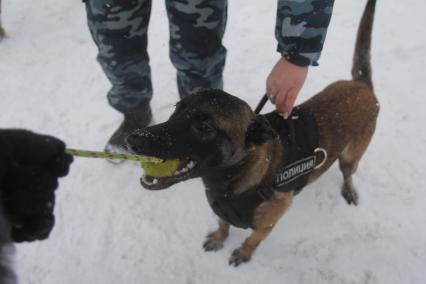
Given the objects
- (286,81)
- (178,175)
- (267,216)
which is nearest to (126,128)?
(178,175)

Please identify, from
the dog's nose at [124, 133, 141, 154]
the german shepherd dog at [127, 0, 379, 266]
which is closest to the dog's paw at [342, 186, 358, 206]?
the german shepherd dog at [127, 0, 379, 266]

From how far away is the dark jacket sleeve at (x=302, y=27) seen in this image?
2.03 meters

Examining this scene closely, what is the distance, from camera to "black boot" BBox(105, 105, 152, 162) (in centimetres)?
355

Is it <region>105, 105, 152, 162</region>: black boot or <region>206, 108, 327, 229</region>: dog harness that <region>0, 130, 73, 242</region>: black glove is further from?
<region>105, 105, 152, 162</region>: black boot

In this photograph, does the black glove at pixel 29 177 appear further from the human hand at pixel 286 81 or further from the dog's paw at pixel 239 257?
the dog's paw at pixel 239 257

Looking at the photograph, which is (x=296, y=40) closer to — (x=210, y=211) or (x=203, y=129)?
(x=203, y=129)

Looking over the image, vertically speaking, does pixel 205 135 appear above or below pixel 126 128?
above

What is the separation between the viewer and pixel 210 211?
10.9 ft

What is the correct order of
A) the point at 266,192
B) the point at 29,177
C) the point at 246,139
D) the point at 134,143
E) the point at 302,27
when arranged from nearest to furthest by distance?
the point at 29,177 < the point at 134,143 < the point at 302,27 < the point at 246,139 < the point at 266,192

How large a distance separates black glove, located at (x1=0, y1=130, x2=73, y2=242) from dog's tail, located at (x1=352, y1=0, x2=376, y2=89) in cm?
244

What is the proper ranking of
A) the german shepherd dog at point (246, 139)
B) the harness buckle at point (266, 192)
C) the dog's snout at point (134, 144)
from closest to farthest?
the dog's snout at point (134, 144) < the german shepherd dog at point (246, 139) < the harness buckle at point (266, 192)

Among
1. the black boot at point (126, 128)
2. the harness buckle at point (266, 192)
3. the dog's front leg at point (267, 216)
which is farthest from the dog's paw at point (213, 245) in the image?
the black boot at point (126, 128)

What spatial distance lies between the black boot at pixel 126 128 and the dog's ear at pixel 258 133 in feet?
5.38

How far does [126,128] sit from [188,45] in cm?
121
